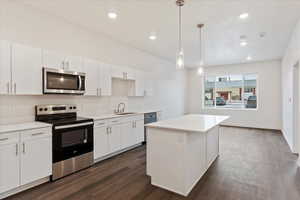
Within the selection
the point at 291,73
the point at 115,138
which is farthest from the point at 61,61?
the point at 291,73

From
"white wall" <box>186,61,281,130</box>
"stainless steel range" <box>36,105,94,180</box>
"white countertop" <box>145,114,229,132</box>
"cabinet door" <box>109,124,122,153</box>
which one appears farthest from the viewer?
"white wall" <box>186,61,281,130</box>

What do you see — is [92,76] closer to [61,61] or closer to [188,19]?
[61,61]

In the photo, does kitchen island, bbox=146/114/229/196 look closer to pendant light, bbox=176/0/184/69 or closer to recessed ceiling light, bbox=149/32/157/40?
pendant light, bbox=176/0/184/69

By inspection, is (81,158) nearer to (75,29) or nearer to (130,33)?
(75,29)

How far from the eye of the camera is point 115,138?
3672 mm

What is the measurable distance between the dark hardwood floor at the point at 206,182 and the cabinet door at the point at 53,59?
1.93m

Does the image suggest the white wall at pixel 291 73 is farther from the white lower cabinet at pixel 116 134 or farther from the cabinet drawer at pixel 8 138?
the cabinet drawer at pixel 8 138

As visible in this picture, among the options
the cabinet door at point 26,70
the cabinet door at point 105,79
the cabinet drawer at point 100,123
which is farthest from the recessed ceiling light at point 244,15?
the cabinet door at point 26,70

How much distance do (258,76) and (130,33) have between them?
572 centimetres

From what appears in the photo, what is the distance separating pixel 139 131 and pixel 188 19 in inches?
114

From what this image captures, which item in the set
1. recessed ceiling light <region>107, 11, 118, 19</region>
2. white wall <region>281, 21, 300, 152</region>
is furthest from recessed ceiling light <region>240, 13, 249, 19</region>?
recessed ceiling light <region>107, 11, 118, 19</region>

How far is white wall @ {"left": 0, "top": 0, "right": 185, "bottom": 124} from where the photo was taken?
8.54 feet

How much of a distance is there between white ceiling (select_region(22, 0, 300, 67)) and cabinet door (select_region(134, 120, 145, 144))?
2232 millimetres

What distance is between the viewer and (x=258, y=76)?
6.74 metres
